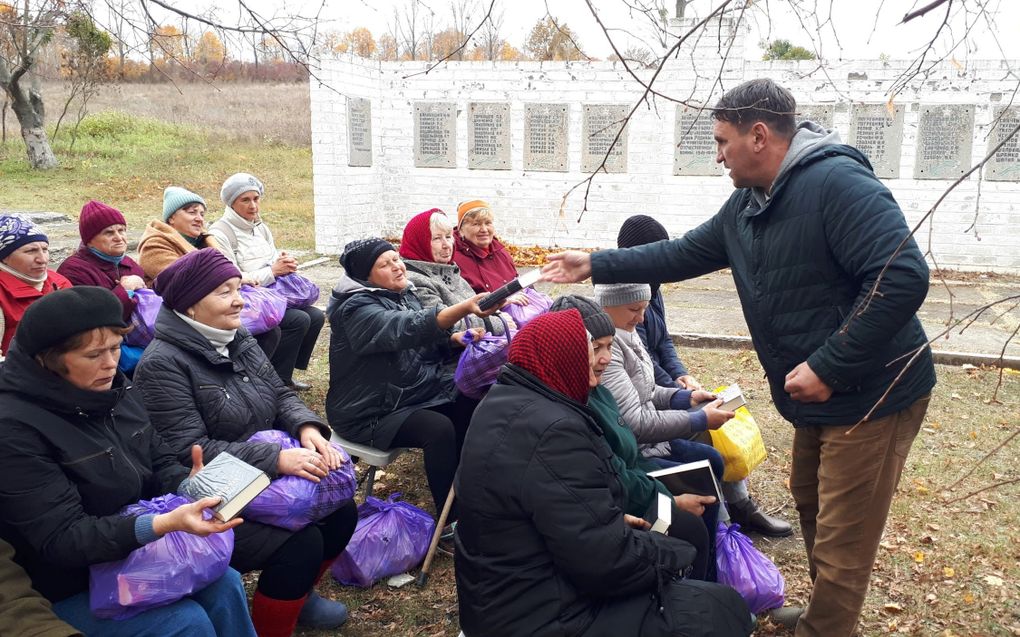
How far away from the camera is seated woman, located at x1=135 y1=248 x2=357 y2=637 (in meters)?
3.05

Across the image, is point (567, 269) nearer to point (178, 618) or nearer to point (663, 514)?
point (663, 514)

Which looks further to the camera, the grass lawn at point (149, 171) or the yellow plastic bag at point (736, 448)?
the grass lawn at point (149, 171)

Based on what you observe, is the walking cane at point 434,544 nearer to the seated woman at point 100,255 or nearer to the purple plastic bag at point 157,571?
the purple plastic bag at point 157,571

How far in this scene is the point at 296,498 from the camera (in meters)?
3.02

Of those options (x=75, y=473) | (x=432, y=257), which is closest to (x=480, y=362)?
(x=432, y=257)

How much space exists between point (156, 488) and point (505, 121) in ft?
36.1

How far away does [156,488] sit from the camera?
286cm

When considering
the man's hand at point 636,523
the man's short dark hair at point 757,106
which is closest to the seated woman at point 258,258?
Result: the man's hand at point 636,523

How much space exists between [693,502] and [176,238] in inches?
148

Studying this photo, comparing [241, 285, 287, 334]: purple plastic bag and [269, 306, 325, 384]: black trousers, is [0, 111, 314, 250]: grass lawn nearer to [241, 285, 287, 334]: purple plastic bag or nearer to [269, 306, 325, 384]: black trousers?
[269, 306, 325, 384]: black trousers

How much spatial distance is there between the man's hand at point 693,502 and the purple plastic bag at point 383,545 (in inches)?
52.2

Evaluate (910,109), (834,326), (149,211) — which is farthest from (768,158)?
(149,211)

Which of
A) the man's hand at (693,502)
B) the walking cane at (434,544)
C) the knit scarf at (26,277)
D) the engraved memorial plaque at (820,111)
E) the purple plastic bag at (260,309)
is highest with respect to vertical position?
the engraved memorial plaque at (820,111)

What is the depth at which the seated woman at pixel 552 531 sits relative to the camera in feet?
7.63
